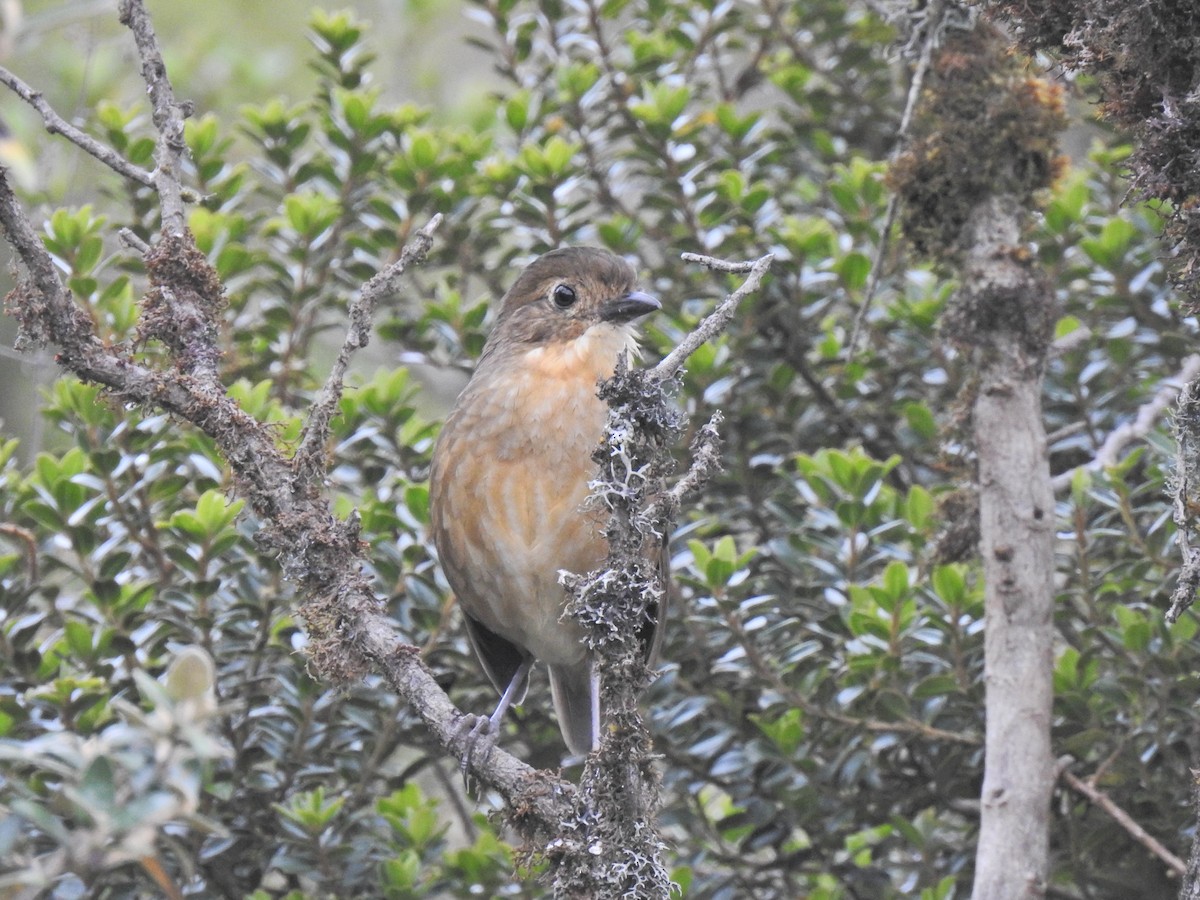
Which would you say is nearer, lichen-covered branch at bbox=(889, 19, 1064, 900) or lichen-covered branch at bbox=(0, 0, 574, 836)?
lichen-covered branch at bbox=(0, 0, 574, 836)

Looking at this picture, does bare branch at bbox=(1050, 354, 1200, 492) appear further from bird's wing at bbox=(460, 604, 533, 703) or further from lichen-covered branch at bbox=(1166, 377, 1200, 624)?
bird's wing at bbox=(460, 604, 533, 703)

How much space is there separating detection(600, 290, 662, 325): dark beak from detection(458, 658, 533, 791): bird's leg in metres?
1.05

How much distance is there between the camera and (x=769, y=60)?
5398 millimetres

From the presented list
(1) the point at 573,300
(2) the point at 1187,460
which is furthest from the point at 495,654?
(2) the point at 1187,460

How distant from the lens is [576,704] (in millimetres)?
4102

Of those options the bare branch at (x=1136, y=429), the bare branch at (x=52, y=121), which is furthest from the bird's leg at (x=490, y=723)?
the bare branch at (x=1136, y=429)

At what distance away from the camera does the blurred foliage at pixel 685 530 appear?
354 centimetres

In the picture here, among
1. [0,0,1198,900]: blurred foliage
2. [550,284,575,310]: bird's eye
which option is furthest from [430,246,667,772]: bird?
[0,0,1198,900]: blurred foliage

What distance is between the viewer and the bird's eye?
4016 millimetres

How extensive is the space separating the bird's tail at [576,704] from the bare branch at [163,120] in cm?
178

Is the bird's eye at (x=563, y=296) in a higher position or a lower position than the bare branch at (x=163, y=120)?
higher

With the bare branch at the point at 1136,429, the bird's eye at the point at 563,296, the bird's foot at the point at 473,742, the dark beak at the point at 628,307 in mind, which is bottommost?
the bird's foot at the point at 473,742

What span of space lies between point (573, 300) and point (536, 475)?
2.10 feet

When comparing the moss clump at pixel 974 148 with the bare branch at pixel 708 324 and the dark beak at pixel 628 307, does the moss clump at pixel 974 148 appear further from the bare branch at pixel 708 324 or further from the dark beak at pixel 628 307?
the bare branch at pixel 708 324
